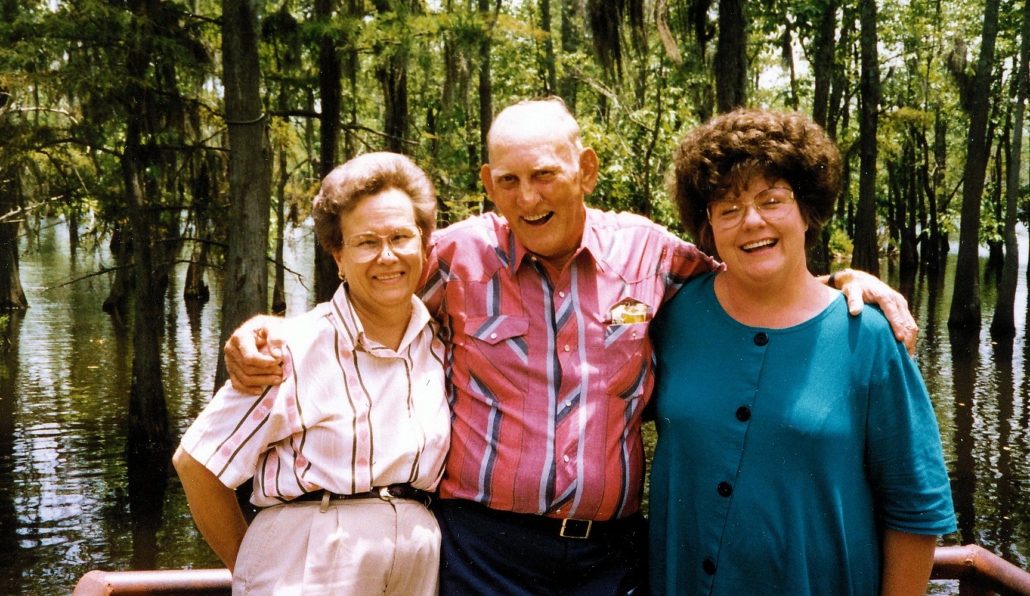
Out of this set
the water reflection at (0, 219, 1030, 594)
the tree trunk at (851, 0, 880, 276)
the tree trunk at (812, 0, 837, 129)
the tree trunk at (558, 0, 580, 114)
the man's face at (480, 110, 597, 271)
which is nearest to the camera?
the man's face at (480, 110, 597, 271)

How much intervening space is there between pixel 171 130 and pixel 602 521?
13717 mm

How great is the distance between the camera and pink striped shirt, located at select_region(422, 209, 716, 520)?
2459 millimetres

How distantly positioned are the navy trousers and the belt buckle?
0.01m

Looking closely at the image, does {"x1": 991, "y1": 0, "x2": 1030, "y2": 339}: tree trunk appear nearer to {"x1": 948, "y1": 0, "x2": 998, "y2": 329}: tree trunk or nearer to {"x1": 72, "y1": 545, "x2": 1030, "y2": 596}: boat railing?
{"x1": 948, "y1": 0, "x2": 998, "y2": 329}: tree trunk

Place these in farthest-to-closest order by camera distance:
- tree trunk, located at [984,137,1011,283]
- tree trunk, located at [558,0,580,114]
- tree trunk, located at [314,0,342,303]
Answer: tree trunk, located at [984,137,1011,283] < tree trunk, located at [558,0,580,114] < tree trunk, located at [314,0,342,303]

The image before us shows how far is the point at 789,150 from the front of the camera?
2.29 meters

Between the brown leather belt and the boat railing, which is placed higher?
the brown leather belt

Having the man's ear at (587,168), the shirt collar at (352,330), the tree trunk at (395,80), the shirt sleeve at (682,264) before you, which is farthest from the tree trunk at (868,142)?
the shirt collar at (352,330)

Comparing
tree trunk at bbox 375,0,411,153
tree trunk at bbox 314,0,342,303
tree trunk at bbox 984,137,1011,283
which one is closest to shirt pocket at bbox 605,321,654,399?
tree trunk at bbox 375,0,411,153

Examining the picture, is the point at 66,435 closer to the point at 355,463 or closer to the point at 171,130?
the point at 171,130

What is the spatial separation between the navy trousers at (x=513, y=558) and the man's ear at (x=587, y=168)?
3.28 ft

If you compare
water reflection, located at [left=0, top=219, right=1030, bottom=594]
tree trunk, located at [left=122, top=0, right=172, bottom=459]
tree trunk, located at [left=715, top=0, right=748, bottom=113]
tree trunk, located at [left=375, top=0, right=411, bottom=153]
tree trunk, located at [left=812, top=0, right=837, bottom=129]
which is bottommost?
water reflection, located at [left=0, top=219, right=1030, bottom=594]

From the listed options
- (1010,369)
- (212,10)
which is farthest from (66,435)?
(1010,369)

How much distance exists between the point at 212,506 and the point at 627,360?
1.18 meters
